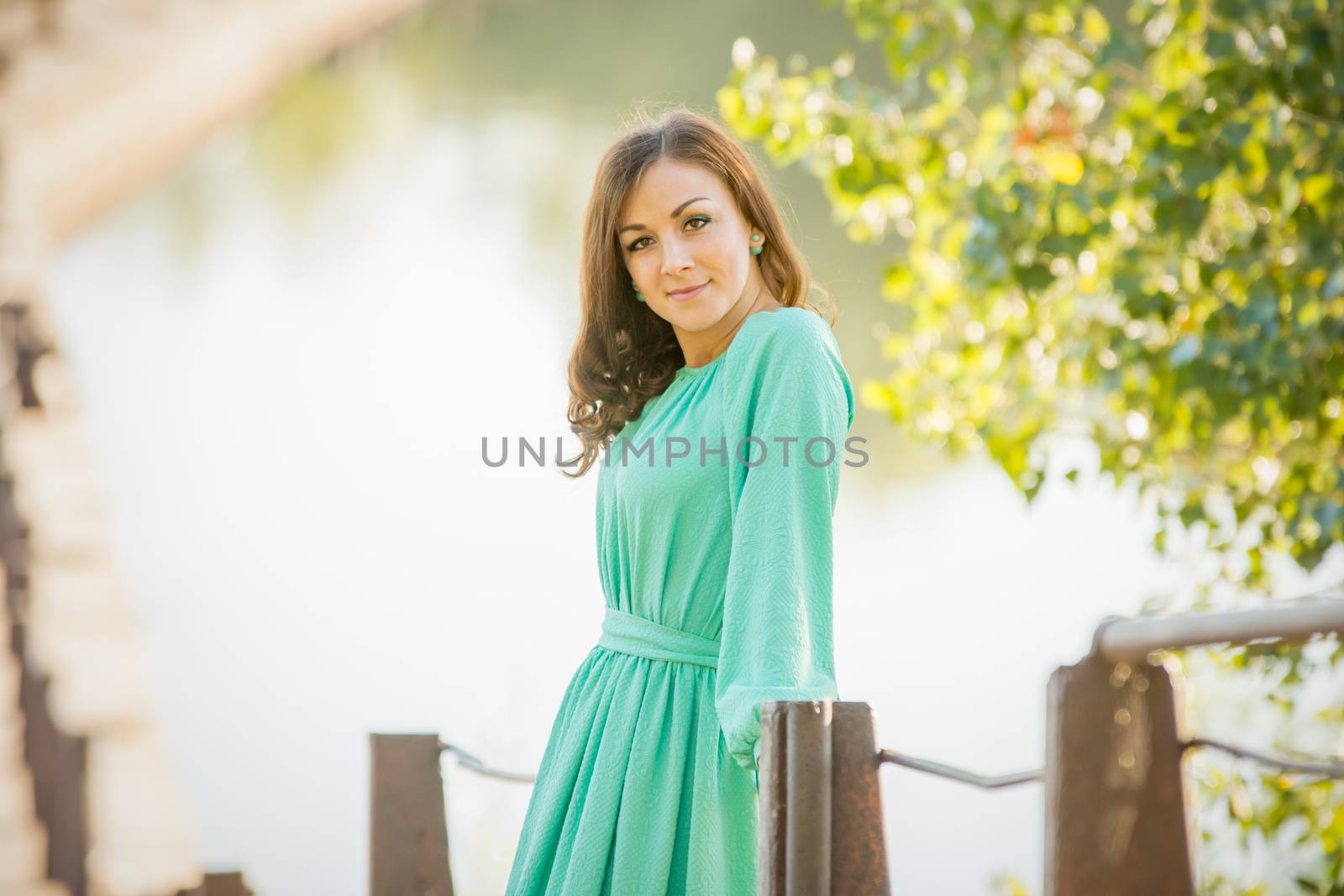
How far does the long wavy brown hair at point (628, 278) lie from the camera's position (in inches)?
62.1

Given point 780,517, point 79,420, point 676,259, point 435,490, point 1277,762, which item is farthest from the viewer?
point 79,420

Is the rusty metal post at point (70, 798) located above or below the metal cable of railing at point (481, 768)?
below

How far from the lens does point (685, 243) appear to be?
60.1 inches

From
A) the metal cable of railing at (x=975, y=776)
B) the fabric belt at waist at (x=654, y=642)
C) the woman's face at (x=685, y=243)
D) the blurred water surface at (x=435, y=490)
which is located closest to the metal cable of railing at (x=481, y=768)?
the fabric belt at waist at (x=654, y=642)

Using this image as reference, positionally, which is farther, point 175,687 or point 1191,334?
point 175,687

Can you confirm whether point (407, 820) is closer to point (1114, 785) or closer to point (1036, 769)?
point (1036, 769)

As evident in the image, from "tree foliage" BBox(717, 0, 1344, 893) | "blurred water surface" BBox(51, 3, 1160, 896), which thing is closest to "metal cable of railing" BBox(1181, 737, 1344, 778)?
"tree foliage" BBox(717, 0, 1344, 893)

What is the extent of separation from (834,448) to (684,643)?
24cm

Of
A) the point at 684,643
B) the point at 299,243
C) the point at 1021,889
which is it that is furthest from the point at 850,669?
the point at 684,643

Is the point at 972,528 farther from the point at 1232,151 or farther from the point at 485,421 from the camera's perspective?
the point at 1232,151

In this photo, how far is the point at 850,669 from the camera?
5473mm

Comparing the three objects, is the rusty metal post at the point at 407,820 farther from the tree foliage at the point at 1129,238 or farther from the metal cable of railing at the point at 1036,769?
the tree foliage at the point at 1129,238

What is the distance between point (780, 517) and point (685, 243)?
383 millimetres

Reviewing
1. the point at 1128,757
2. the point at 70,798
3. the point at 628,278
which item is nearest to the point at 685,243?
the point at 628,278
